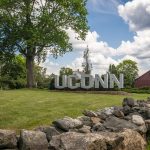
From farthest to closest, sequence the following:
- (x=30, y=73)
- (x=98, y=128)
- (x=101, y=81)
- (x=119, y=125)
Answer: (x=30, y=73) < (x=101, y=81) < (x=119, y=125) < (x=98, y=128)

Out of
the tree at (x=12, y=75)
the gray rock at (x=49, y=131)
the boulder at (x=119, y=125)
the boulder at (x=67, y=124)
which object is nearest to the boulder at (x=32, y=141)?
the gray rock at (x=49, y=131)

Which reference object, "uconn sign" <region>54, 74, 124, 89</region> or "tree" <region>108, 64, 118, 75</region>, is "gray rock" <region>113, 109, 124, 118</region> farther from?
"tree" <region>108, 64, 118, 75</region>

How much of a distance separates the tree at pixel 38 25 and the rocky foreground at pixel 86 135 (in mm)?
39634

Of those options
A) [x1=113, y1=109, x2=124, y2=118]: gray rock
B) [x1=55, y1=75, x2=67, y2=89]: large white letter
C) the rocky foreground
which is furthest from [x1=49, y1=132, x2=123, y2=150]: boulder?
[x1=55, y1=75, x2=67, y2=89]: large white letter

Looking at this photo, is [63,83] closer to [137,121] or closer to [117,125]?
[137,121]

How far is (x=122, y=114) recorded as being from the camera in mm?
13344

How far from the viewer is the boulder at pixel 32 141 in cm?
877

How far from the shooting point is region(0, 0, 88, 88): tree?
52.2 metres

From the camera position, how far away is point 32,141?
8.88m

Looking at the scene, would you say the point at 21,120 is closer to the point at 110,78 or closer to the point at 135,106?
the point at 135,106

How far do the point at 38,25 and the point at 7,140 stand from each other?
4562 cm

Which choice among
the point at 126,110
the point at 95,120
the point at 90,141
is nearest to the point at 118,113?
the point at 126,110

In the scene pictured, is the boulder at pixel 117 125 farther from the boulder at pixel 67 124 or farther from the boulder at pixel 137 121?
the boulder at pixel 67 124

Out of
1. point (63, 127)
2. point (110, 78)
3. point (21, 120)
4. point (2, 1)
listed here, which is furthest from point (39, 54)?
point (63, 127)
